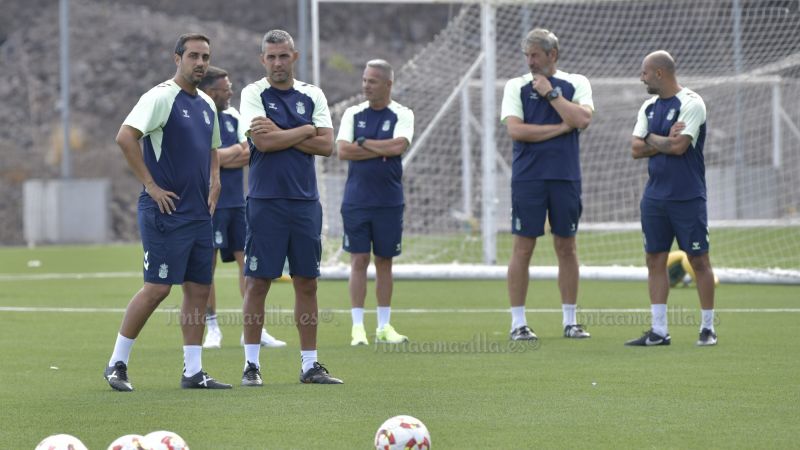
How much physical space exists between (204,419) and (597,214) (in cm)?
1896

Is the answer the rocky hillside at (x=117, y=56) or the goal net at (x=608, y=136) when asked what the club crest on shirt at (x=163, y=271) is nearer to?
the goal net at (x=608, y=136)

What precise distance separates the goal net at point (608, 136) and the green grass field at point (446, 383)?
16.6 feet

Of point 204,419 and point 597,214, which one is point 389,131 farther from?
point 597,214

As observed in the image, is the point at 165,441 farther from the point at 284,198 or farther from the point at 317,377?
the point at 284,198

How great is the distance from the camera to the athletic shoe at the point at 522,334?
10.4m

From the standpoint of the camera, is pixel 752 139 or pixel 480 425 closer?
pixel 480 425

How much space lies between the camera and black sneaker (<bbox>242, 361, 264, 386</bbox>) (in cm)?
799

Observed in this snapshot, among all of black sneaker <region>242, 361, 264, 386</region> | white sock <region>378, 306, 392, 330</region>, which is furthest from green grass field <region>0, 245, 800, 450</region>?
white sock <region>378, 306, 392, 330</region>

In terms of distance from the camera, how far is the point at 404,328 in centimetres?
1165

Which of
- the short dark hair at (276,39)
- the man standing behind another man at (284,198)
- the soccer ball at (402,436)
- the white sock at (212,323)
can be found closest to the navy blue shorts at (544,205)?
the white sock at (212,323)

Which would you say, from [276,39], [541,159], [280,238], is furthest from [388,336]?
[276,39]

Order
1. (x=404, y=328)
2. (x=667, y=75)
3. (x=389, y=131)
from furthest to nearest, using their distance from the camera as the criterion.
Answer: (x=404, y=328) < (x=389, y=131) < (x=667, y=75)

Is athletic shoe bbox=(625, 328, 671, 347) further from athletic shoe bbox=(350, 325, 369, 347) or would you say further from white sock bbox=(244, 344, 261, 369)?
white sock bbox=(244, 344, 261, 369)

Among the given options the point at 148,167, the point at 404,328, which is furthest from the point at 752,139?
the point at 148,167
